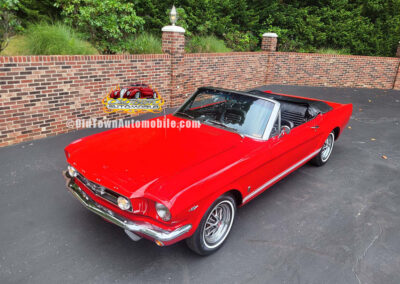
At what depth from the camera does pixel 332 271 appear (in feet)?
10.6

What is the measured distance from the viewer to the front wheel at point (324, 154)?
220 inches

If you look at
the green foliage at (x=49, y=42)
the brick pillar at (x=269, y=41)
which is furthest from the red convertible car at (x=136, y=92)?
the brick pillar at (x=269, y=41)

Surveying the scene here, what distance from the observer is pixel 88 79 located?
6.81 m

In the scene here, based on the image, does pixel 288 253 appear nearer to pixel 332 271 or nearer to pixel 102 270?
pixel 332 271

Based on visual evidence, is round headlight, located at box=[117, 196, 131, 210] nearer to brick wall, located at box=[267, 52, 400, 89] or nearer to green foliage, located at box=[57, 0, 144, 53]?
green foliage, located at box=[57, 0, 144, 53]

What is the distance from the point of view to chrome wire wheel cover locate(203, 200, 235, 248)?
11.0ft

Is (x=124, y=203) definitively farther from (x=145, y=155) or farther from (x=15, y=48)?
(x=15, y=48)

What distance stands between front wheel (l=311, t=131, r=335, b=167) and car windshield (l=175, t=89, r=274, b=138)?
1.99 metres

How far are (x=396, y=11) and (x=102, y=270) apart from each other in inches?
720

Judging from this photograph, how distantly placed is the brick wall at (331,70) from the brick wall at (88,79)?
12 cm

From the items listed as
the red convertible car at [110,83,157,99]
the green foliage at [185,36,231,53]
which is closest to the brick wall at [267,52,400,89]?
the green foliage at [185,36,231,53]

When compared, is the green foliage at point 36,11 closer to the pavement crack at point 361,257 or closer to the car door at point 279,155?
the car door at point 279,155

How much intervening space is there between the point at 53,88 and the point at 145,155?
3.87 m

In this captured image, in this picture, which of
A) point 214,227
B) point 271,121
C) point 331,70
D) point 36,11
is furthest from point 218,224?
point 331,70
